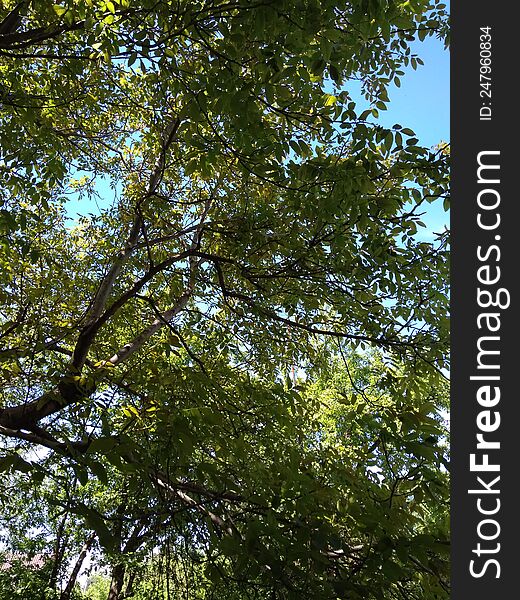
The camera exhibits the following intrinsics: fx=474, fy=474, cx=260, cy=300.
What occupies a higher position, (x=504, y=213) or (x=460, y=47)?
(x=460, y=47)

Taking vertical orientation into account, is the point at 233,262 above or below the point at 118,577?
above

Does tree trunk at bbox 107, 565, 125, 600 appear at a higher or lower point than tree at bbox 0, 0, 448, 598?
lower

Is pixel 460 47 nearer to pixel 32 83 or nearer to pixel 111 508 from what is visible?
pixel 32 83

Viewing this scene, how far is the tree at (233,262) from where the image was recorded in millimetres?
2271

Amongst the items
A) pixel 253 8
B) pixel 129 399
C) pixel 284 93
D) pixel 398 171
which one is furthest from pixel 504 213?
pixel 129 399

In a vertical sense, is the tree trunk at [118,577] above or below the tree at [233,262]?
below

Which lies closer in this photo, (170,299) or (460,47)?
(460,47)

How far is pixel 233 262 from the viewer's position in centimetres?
395

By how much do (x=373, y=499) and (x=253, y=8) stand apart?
2529 millimetres

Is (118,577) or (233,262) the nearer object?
(233,262)

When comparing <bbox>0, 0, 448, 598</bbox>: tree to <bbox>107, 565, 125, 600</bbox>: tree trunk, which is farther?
<bbox>107, 565, 125, 600</bbox>: tree trunk

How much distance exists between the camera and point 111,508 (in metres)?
9.39

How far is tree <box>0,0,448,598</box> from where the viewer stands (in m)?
2.27

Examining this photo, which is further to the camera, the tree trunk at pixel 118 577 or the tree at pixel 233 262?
the tree trunk at pixel 118 577
